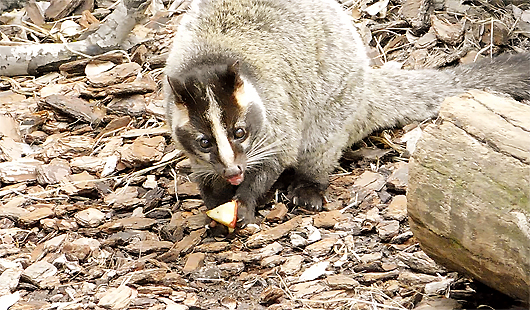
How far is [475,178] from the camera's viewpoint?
2.97 m

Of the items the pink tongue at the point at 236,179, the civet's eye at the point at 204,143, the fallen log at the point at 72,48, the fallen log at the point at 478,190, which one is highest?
the fallen log at the point at 478,190

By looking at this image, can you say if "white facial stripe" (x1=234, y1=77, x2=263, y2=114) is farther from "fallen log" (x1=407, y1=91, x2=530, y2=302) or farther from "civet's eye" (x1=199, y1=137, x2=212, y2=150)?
"fallen log" (x1=407, y1=91, x2=530, y2=302)

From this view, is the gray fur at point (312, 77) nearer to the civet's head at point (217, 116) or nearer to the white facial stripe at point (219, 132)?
the civet's head at point (217, 116)

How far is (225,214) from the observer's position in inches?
187

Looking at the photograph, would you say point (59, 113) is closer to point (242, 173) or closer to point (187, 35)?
point (187, 35)

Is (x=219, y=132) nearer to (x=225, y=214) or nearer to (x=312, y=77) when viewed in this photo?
(x=225, y=214)

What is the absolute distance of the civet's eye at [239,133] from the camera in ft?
15.1

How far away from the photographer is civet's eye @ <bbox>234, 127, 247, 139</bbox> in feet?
15.1

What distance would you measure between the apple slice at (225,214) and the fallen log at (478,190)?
69.3 inches

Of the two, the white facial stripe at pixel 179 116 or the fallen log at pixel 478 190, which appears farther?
the white facial stripe at pixel 179 116

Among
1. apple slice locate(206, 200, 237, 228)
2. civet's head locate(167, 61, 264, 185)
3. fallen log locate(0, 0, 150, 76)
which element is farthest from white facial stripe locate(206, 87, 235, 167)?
fallen log locate(0, 0, 150, 76)

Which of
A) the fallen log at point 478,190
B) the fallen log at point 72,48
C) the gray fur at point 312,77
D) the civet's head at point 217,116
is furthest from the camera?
the fallen log at point 72,48

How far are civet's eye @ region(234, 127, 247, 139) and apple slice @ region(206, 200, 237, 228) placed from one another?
52 cm

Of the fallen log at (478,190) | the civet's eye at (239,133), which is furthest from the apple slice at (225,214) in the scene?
the fallen log at (478,190)
